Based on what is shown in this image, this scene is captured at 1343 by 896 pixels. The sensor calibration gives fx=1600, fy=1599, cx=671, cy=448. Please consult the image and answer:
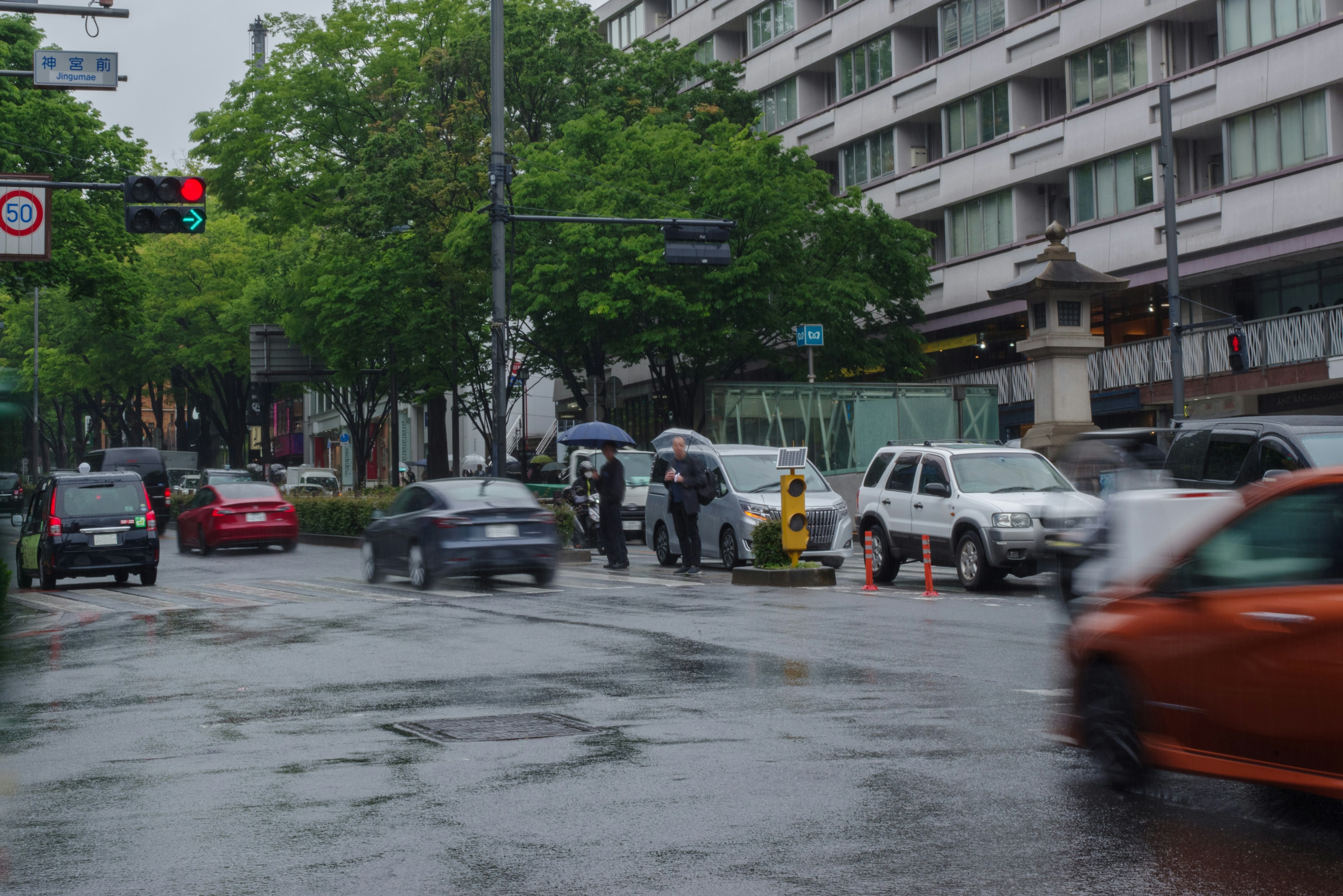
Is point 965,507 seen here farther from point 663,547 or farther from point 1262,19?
point 1262,19

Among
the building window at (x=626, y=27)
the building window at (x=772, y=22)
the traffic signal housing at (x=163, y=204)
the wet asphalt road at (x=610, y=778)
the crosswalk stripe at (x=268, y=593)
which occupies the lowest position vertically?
the crosswalk stripe at (x=268, y=593)

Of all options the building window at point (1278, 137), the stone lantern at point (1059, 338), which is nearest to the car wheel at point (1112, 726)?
the stone lantern at point (1059, 338)

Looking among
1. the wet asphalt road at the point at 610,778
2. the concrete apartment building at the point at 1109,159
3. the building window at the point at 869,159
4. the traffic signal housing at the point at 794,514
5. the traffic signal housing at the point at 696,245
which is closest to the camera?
the wet asphalt road at the point at 610,778

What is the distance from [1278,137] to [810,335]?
38.5ft

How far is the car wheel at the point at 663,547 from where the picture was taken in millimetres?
24719

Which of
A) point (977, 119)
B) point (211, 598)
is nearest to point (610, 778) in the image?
point (211, 598)

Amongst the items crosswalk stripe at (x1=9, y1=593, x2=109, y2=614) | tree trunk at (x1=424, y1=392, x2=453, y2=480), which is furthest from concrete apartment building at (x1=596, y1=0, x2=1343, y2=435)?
crosswalk stripe at (x1=9, y1=593, x2=109, y2=614)

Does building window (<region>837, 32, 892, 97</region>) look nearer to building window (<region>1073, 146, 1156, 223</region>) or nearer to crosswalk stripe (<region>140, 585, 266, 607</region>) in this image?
building window (<region>1073, 146, 1156, 223</region>)

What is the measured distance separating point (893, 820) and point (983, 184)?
41286 millimetres

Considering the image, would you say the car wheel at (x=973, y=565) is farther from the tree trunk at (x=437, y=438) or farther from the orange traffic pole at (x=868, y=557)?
the tree trunk at (x=437, y=438)

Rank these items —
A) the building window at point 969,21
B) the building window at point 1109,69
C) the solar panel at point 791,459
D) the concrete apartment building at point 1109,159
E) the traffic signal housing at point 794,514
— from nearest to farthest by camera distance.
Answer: the traffic signal housing at point 794,514 < the solar panel at point 791,459 < the concrete apartment building at point 1109,159 < the building window at point 1109,69 < the building window at point 969,21

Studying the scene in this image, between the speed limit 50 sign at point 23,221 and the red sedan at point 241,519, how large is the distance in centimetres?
1204

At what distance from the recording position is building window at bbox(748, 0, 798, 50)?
5484 cm

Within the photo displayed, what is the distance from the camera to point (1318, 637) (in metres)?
5.70
